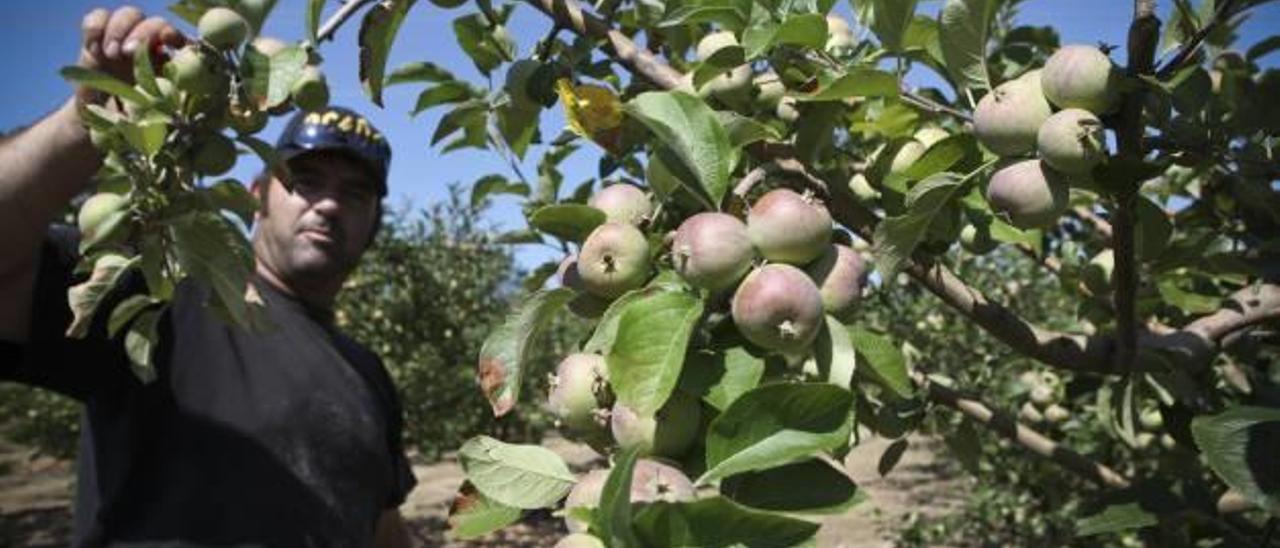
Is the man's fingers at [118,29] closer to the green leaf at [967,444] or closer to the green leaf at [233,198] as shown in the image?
the green leaf at [233,198]

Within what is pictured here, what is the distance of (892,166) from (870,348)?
439 millimetres

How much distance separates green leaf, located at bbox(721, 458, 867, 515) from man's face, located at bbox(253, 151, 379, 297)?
2.61 meters

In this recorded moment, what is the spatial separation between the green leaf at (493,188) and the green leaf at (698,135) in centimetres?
104

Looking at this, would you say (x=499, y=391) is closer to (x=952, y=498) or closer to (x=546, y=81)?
(x=546, y=81)

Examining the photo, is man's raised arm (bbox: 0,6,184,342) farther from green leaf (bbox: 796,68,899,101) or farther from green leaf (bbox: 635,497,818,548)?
green leaf (bbox: 635,497,818,548)

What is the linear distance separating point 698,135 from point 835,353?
294mm

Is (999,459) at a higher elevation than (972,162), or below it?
below

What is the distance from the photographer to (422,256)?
975cm

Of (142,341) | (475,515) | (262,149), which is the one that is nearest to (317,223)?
(142,341)

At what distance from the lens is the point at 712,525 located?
71cm

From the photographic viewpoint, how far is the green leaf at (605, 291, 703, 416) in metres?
0.80

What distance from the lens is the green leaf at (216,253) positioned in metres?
1.34

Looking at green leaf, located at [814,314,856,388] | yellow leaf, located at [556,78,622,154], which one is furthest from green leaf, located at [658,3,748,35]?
green leaf, located at [814,314,856,388]

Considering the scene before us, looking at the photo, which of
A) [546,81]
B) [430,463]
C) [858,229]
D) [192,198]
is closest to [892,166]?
[858,229]
